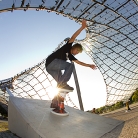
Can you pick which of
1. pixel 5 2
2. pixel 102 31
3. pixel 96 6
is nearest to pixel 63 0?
pixel 96 6

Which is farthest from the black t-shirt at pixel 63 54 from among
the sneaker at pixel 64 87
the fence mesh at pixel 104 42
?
the fence mesh at pixel 104 42

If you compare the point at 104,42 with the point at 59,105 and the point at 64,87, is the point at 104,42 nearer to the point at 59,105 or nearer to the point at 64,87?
the point at 64,87

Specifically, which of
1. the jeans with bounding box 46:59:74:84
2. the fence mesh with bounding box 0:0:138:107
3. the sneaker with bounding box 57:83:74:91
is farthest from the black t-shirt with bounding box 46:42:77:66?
the fence mesh with bounding box 0:0:138:107

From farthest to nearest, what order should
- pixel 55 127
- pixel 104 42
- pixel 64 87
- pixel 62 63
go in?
pixel 104 42, pixel 62 63, pixel 64 87, pixel 55 127

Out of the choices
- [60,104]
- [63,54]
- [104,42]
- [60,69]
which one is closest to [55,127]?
[60,104]

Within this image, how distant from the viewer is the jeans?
17.4 ft

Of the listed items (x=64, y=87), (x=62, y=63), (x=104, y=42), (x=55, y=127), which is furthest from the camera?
(x=104, y=42)

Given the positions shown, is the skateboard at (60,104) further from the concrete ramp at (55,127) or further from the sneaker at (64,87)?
the concrete ramp at (55,127)

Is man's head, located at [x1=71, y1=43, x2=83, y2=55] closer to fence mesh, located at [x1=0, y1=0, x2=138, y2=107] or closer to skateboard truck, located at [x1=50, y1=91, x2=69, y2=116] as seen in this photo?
skateboard truck, located at [x1=50, y1=91, x2=69, y2=116]

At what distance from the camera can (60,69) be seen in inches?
214

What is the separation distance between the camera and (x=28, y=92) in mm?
43656

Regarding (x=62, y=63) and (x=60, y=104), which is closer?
(x=60, y=104)

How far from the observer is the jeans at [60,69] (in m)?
5.30

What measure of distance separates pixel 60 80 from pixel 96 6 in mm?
20226
